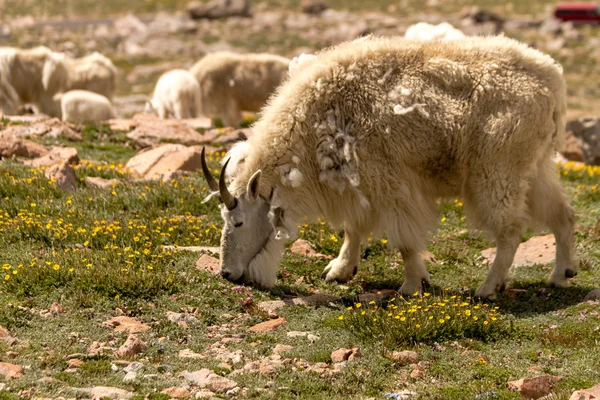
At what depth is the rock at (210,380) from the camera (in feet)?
22.1

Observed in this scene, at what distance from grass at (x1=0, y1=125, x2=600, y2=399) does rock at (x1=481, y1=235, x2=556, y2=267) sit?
0.20m

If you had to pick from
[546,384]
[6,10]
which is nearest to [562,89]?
[546,384]

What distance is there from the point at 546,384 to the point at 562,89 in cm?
390

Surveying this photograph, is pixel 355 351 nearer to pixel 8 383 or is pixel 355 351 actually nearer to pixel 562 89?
pixel 8 383

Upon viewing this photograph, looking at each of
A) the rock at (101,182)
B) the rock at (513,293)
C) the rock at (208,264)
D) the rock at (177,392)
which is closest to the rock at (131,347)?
the rock at (177,392)

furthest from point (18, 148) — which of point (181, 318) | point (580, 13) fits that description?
point (580, 13)

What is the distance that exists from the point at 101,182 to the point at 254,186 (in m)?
3.94

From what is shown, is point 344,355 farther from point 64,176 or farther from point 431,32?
point 431,32

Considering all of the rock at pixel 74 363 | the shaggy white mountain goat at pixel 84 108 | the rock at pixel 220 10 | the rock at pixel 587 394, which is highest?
the rock at pixel 587 394

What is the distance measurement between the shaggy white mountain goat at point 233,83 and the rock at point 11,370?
15591 mm

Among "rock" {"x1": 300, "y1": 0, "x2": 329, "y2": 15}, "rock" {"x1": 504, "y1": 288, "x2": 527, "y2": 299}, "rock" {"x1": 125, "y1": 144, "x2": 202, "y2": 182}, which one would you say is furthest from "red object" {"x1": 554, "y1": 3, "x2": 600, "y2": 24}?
"rock" {"x1": 504, "y1": 288, "x2": 527, "y2": 299}

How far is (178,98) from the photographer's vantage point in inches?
826

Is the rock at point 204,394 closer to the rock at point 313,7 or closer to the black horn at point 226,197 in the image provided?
the black horn at point 226,197

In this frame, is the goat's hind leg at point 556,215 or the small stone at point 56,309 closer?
the small stone at point 56,309
